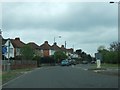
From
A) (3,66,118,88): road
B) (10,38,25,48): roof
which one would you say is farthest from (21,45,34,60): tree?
(3,66,118,88): road

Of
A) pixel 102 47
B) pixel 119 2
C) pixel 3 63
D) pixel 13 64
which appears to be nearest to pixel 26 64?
pixel 13 64

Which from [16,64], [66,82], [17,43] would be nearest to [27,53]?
[16,64]

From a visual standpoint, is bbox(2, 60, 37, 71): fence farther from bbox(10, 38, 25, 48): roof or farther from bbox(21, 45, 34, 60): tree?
bbox(10, 38, 25, 48): roof

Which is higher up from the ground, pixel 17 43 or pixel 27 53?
pixel 17 43

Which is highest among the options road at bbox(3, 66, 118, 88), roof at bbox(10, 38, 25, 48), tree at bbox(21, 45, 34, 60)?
roof at bbox(10, 38, 25, 48)

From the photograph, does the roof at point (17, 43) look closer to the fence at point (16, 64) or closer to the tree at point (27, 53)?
the tree at point (27, 53)

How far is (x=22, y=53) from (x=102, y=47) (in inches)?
2634

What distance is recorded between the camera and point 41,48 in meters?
164

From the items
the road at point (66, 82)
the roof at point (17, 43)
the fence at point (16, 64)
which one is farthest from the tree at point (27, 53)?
the road at point (66, 82)

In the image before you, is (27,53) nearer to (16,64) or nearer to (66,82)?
(16,64)

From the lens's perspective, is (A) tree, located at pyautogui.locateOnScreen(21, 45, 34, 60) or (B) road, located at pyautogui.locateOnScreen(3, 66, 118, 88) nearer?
(B) road, located at pyautogui.locateOnScreen(3, 66, 118, 88)

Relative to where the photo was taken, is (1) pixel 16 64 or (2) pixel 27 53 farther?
(2) pixel 27 53

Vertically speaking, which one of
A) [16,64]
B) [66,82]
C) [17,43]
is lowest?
[66,82]

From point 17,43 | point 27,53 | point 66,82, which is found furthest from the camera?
point 17,43
